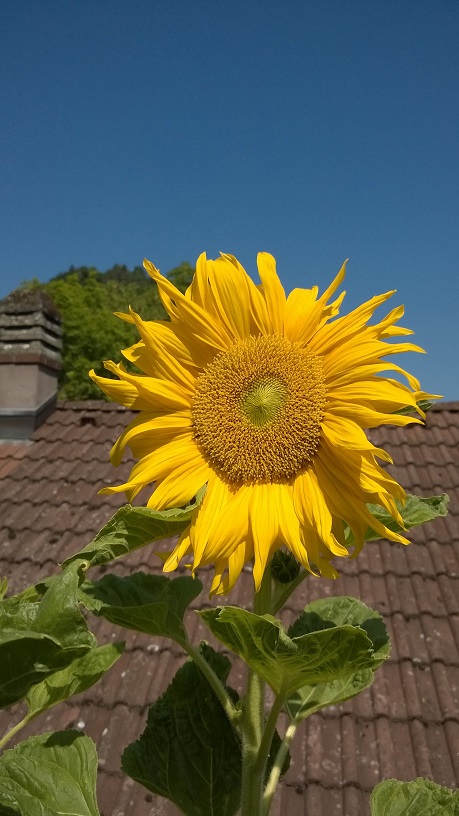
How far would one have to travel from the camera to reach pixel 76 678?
931 mm

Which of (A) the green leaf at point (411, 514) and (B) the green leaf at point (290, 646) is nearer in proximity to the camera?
(B) the green leaf at point (290, 646)

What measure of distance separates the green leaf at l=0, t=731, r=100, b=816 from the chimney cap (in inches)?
199

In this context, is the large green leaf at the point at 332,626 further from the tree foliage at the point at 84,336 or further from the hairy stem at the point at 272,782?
the tree foliage at the point at 84,336

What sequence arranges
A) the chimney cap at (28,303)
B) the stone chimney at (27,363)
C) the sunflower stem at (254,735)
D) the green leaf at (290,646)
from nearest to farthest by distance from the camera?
the green leaf at (290,646), the sunflower stem at (254,735), the stone chimney at (27,363), the chimney cap at (28,303)

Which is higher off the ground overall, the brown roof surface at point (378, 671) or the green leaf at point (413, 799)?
the green leaf at point (413, 799)

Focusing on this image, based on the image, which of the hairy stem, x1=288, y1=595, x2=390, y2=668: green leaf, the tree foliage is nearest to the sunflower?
x1=288, y1=595, x2=390, y2=668: green leaf

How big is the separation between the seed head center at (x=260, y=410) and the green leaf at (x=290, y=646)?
0.74ft

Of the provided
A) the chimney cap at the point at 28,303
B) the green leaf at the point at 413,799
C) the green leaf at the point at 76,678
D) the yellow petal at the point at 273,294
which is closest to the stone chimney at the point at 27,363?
the chimney cap at the point at 28,303

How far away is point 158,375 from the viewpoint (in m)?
0.93

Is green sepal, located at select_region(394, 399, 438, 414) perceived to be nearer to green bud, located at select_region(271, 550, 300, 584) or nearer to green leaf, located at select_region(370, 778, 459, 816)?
green bud, located at select_region(271, 550, 300, 584)

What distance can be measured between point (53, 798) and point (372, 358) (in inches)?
26.4

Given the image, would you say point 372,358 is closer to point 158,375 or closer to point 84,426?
point 158,375

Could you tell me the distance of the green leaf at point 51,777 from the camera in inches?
28.8

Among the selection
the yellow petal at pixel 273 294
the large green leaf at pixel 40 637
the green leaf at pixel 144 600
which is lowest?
the green leaf at pixel 144 600
